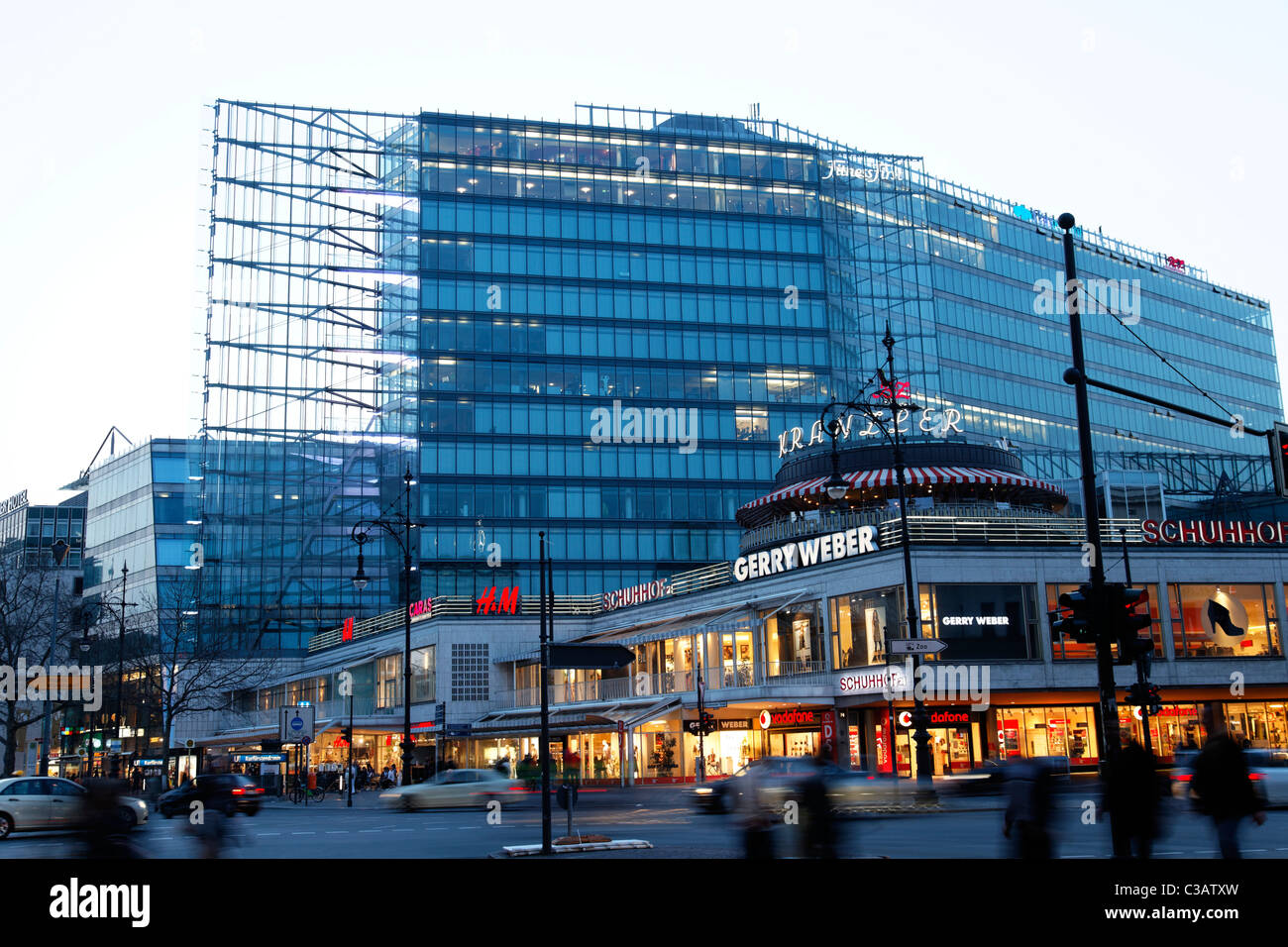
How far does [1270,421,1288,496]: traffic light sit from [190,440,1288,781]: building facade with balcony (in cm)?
2198

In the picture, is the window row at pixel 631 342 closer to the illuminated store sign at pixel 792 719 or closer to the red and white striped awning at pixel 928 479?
the red and white striped awning at pixel 928 479

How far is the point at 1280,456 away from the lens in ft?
60.5

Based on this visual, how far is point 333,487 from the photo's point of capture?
99.0 metres

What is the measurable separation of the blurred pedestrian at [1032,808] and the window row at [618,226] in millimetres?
87489

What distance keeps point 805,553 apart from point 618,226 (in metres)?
54.5

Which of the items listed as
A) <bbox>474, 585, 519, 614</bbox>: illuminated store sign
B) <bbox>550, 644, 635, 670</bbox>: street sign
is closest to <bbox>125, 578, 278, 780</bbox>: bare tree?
<bbox>474, 585, 519, 614</bbox>: illuminated store sign

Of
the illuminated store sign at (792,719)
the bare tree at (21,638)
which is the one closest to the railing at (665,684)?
the illuminated store sign at (792,719)

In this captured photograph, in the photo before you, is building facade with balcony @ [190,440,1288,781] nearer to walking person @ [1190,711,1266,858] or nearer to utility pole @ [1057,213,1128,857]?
utility pole @ [1057,213,1128,857]

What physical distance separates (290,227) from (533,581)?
1411 inches

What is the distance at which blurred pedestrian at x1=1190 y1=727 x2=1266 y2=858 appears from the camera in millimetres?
12758

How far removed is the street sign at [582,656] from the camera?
2691 cm
